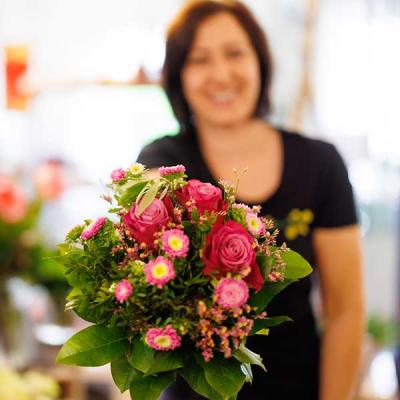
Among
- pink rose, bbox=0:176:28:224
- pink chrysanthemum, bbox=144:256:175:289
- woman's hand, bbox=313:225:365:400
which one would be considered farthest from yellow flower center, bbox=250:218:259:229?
pink rose, bbox=0:176:28:224

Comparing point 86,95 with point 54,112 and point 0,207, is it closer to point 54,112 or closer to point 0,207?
point 54,112

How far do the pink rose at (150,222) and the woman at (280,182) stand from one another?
57 centimetres

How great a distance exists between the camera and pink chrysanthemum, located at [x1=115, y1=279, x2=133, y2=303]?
0.84m

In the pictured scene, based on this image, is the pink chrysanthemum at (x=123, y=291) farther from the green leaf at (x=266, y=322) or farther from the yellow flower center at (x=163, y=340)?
the green leaf at (x=266, y=322)

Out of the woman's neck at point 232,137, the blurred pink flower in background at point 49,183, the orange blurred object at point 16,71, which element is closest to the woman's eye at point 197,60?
the woman's neck at point 232,137

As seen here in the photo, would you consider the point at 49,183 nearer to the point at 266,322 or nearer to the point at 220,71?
the point at 220,71

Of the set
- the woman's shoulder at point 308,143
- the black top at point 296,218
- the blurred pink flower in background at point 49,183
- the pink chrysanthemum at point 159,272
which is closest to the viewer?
the pink chrysanthemum at point 159,272

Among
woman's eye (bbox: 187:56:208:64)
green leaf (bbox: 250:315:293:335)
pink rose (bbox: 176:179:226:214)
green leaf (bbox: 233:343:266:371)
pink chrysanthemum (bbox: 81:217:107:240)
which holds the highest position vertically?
woman's eye (bbox: 187:56:208:64)

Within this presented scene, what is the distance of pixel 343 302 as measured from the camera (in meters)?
1.53

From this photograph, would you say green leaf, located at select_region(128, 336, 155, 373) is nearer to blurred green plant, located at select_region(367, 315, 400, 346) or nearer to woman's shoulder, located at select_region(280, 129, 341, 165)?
woman's shoulder, located at select_region(280, 129, 341, 165)

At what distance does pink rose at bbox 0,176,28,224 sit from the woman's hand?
0.98m

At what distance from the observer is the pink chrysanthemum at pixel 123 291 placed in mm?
837

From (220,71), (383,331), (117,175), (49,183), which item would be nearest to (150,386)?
(117,175)

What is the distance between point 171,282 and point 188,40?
82 cm
